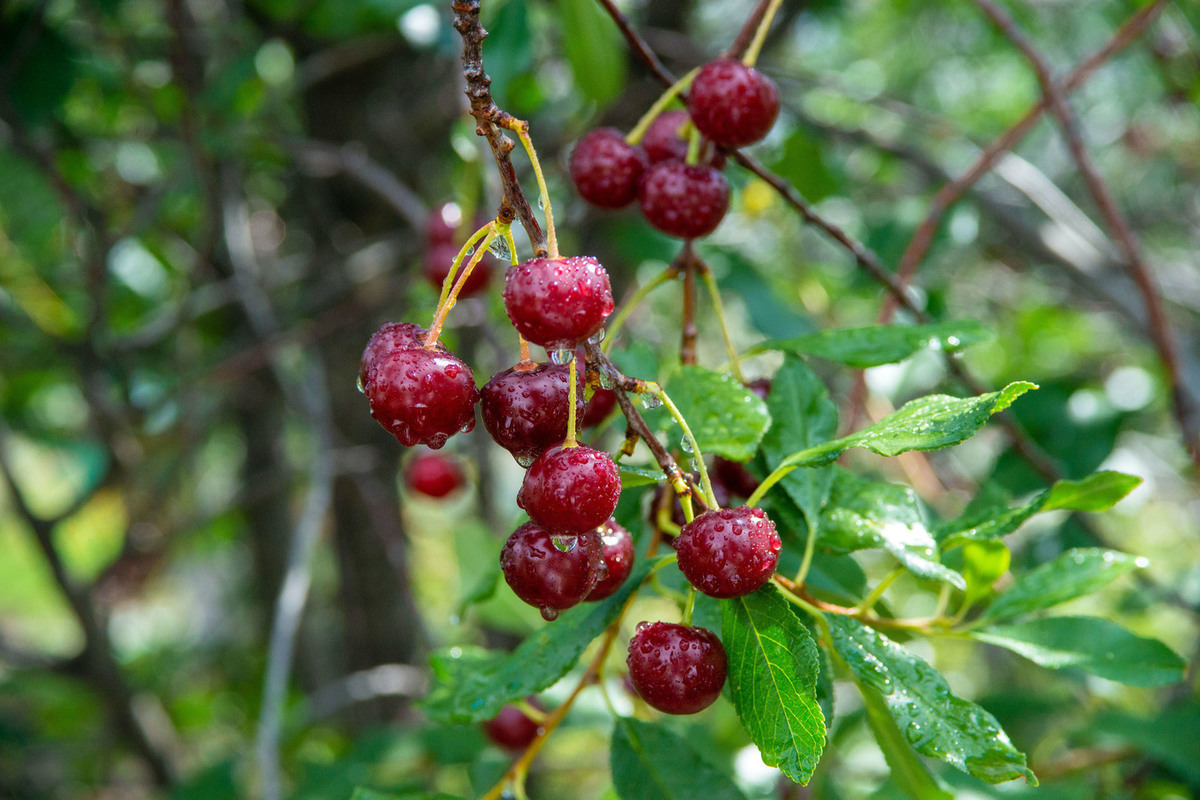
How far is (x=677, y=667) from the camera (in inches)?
29.4

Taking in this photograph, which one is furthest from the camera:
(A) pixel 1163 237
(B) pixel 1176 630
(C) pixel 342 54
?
(B) pixel 1176 630

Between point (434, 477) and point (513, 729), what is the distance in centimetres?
87

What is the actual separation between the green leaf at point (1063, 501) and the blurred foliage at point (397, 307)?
5.3 inches

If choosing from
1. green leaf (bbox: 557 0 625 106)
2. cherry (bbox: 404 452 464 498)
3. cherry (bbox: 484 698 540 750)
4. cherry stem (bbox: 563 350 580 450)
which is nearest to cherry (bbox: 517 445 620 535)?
cherry stem (bbox: 563 350 580 450)

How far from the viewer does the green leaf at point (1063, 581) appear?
0.97 m

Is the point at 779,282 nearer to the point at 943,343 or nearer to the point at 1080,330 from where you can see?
the point at 1080,330

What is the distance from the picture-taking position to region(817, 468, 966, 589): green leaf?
2.63 ft

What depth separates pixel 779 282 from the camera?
9.36ft

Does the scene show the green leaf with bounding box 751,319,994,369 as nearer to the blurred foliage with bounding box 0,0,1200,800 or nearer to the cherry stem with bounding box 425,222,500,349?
the blurred foliage with bounding box 0,0,1200,800

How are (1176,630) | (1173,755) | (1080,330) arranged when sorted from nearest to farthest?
(1173,755), (1080,330), (1176,630)

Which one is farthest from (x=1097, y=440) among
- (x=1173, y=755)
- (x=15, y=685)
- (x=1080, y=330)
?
(x=15, y=685)

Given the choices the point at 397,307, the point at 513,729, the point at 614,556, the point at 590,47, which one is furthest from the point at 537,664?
the point at 397,307

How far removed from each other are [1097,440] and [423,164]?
202cm

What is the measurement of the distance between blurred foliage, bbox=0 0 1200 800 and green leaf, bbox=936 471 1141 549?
13 centimetres
